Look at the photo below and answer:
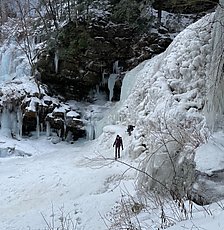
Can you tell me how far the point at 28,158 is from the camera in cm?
1491

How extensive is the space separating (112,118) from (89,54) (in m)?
4.70

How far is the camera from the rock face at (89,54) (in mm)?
19344

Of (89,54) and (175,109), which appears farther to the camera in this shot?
(89,54)

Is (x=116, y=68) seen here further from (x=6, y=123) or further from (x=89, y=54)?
(x=6, y=123)

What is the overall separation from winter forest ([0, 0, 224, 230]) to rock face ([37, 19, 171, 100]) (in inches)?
2.2

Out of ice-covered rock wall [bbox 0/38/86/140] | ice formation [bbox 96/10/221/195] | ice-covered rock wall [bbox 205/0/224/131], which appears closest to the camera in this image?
ice-covered rock wall [bbox 205/0/224/131]

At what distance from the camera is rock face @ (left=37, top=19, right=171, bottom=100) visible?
19.3m

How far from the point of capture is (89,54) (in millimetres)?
19359

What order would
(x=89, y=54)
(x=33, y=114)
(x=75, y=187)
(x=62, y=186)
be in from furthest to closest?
1. (x=89, y=54)
2. (x=33, y=114)
3. (x=62, y=186)
4. (x=75, y=187)

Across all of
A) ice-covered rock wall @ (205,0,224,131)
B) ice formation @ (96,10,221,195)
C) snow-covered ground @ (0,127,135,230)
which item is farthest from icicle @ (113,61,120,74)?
ice-covered rock wall @ (205,0,224,131)

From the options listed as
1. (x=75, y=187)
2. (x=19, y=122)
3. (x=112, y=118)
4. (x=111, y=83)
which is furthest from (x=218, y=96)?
(x=111, y=83)

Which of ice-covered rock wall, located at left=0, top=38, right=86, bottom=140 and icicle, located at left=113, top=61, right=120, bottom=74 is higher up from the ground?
icicle, located at left=113, top=61, right=120, bottom=74

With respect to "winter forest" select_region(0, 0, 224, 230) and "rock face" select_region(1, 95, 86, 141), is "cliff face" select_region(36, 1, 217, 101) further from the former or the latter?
"rock face" select_region(1, 95, 86, 141)

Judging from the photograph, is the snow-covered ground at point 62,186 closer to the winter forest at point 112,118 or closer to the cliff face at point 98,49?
the winter forest at point 112,118
